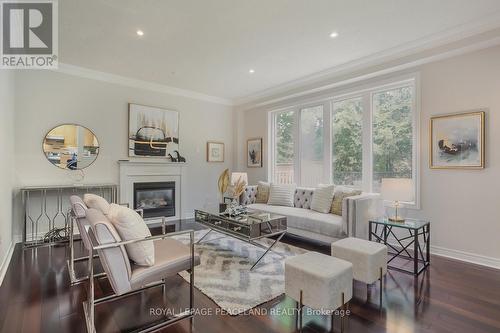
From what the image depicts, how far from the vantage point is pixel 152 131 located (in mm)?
5586

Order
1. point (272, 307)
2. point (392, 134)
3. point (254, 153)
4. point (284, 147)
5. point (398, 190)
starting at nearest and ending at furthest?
1. point (272, 307)
2. point (398, 190)
3. point (392, 134)
4. point (284, 147)
5. point (254, 153)

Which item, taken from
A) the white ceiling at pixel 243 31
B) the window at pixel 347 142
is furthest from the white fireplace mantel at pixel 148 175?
the window at pixel 347 142

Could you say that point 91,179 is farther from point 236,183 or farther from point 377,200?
point 377,200

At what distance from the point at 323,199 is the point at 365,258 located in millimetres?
1874

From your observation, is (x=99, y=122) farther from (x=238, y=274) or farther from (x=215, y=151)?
(x=238, y=274)

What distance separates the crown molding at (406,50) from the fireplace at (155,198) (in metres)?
3.31

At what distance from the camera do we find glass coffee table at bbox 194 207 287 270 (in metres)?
3.16

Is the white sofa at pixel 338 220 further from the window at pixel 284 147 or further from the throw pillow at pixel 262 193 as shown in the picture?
the window at pixel 284 147

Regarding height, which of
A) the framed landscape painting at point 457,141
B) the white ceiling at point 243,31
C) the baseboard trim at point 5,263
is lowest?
the baseboard trim at point 5,263

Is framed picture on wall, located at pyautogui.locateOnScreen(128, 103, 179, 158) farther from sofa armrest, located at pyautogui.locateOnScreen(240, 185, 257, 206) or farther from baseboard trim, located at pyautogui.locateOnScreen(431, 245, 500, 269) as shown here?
baseboard trim, located at pyautogui.locateOnScreen(431, 245, 500, 269)

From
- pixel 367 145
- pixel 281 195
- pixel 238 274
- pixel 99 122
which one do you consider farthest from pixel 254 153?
pixel 238 274

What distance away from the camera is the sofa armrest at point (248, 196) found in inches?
212

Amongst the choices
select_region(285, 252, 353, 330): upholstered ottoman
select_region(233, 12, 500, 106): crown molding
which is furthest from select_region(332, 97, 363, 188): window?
select_region(285, 252, 353, 330): upholstered ottoman

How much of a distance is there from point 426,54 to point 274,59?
2.16m
